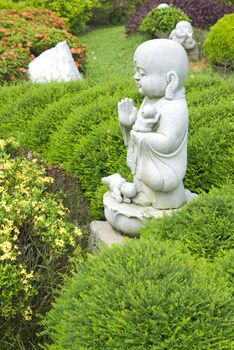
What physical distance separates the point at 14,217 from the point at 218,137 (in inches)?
83.0

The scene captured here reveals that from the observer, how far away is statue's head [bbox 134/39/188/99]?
11.4 ft

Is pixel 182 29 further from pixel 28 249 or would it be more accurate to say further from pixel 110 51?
pixel 28 249

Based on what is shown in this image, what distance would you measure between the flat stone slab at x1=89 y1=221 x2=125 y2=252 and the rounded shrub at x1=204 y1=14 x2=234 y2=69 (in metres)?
6.60

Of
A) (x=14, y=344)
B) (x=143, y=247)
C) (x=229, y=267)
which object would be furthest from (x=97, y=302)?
(x=14, y=344)

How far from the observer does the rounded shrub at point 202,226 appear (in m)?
3.25

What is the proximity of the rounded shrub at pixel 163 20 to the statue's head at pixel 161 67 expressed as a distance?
26.5 ft

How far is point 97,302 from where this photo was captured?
8.48 ft

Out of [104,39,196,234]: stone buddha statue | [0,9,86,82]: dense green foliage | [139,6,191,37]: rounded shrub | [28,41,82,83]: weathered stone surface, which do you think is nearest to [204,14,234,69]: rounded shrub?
[139,6,191,37]: rounded shrub

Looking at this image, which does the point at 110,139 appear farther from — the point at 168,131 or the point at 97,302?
the point at 97,302

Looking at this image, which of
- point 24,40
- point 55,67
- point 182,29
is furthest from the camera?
point 182,29

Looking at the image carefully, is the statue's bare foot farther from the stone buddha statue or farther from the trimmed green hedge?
the trimmed green hedge

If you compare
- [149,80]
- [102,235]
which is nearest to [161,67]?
[149,80]

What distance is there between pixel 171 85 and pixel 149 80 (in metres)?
0.15

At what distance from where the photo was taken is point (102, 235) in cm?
407
